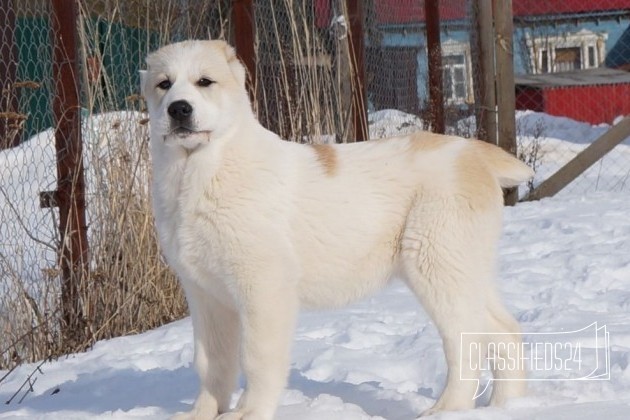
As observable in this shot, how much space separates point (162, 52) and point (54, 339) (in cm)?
210

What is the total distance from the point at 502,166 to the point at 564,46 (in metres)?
21.1

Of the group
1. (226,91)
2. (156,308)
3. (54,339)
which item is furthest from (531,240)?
(226,91)

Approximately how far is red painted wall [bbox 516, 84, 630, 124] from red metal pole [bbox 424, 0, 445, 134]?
37.4 ft

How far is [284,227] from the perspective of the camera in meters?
3.41

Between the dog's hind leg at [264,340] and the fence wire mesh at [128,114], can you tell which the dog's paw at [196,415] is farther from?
the fence wire mesh at [128,114]

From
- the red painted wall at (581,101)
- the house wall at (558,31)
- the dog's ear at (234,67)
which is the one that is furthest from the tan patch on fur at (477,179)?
the house wall at (558,31)

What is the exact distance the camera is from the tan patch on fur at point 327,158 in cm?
359

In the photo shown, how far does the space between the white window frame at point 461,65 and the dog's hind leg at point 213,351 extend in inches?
246

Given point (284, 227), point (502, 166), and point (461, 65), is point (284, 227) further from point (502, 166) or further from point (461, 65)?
point (461, 65)

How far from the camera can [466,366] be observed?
137 inches

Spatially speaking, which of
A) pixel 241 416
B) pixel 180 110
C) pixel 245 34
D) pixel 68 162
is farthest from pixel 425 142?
pixel 245 34

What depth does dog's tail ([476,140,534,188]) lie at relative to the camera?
12.2 ft

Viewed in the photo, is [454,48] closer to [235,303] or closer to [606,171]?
[606,171]

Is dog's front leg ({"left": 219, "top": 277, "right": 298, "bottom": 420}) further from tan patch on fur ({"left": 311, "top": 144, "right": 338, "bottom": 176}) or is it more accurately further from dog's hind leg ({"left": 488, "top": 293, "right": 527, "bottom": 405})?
dog's hind leg ({"left": 488, "top": 293, "right": 527, "bottom": 405})
